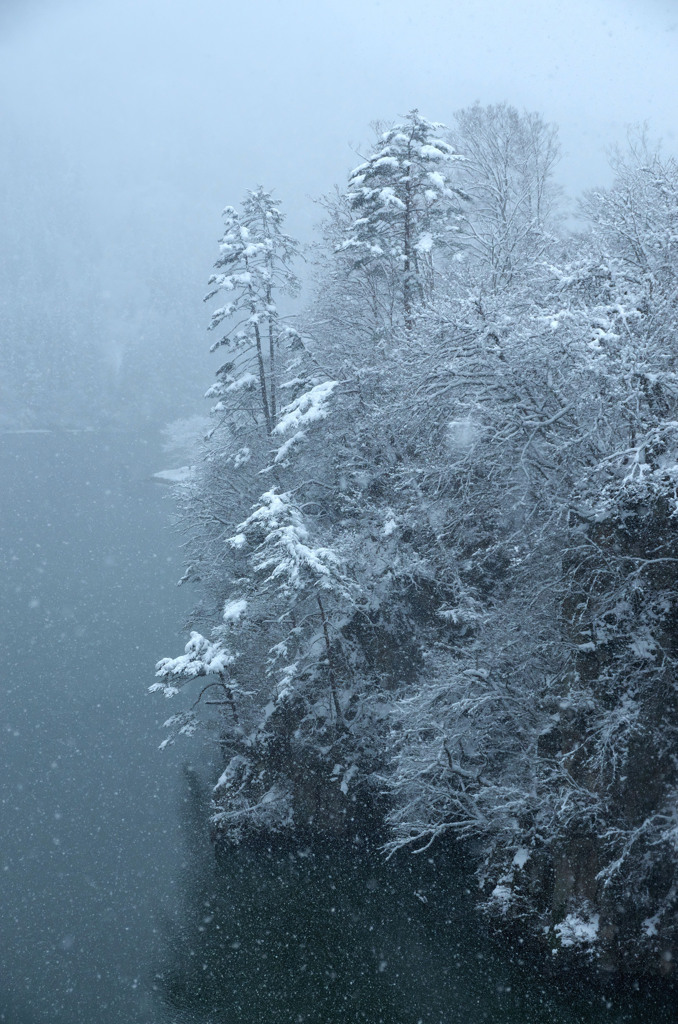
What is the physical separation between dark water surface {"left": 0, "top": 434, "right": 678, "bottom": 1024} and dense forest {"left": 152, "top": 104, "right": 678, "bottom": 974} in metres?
0.99

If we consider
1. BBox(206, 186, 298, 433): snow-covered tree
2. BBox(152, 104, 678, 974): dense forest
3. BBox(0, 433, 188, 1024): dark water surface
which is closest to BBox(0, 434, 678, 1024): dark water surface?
BBox(0, 433, 188, 1024): dark water surface

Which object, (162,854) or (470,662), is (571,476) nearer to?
(470,662)

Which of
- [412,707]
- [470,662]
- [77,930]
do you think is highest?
[470,662]

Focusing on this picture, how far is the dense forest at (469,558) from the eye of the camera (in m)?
11.7

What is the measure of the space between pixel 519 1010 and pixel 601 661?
6630mm

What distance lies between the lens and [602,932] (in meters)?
12.3

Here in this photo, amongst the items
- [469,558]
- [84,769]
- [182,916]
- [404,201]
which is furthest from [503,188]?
[84,769]

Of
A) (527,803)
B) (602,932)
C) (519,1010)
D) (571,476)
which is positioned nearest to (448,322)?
(571,476)

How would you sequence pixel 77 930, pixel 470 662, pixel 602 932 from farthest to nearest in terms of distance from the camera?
pixel 77 930 → pixel 470 662 → pixel 602 932

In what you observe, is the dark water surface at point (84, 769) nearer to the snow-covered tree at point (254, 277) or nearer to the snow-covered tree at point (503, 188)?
the snow-covered tree at point (254, 277)

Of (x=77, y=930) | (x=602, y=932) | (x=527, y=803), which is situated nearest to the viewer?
(x=602, y=932)

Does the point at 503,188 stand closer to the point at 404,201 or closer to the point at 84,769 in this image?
the point at 404,201

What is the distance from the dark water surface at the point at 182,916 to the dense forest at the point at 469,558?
992 mm

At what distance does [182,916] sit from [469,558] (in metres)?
11.1
